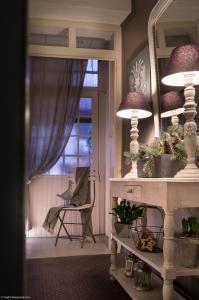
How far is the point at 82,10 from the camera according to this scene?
3.51 metres

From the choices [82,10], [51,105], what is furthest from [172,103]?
[51,105]

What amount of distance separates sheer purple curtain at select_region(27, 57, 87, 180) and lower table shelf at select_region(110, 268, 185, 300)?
2.39m

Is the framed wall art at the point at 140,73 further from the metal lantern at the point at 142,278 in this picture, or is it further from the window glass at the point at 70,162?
the window glass at the point at 70,162

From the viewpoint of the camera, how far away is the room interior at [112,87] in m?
2.26

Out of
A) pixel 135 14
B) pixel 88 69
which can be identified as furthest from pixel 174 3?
pixel 88 69

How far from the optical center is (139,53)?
3.21m

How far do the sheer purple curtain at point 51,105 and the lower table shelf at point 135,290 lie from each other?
2392mm

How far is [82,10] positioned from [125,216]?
225 centimetres

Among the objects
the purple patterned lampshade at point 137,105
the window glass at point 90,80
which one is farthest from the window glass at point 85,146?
the purple patterned lampshade at point 137,105

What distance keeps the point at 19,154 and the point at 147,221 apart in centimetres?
276

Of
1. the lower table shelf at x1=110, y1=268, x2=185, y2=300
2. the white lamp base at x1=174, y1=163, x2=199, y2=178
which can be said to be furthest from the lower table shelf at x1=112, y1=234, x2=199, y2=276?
the white lamp base at x1=174, y1=163, x2=199, y2=178

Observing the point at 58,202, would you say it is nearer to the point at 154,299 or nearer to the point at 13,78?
the point at 154,299

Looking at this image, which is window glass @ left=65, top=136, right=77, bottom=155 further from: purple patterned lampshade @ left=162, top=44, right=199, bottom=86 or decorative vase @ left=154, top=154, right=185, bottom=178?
purple patterned lampshade @ left=162, top=44, right=199, bottom=86

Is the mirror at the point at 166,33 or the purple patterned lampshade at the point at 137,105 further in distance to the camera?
the purple patterned lampshade at the point at 137,105
